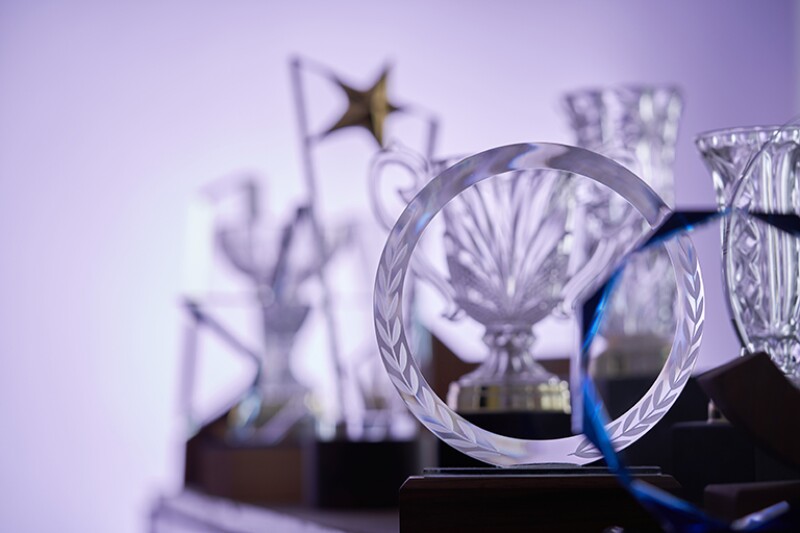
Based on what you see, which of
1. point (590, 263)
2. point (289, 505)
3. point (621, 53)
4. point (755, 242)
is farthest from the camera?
point (621, 53)

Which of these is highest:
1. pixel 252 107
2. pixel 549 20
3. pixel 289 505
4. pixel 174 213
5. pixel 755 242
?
pixel 549 20

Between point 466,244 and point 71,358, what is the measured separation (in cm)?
158

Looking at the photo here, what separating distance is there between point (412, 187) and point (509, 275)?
0.21 feet

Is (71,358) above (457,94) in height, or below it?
below

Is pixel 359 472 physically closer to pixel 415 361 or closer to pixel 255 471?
pixel 255 471

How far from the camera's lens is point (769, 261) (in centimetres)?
34

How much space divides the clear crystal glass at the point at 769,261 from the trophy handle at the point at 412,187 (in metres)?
0.12

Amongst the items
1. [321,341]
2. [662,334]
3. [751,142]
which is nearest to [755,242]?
[751,142]

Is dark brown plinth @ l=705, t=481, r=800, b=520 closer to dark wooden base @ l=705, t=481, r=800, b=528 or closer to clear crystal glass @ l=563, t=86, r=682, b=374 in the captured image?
dark wooden base @ l=705, t=481, r=800, b=528

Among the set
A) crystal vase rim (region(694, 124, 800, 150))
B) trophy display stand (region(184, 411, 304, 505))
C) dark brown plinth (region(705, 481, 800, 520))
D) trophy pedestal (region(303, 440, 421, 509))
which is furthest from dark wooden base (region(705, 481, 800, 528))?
trophy display stand (region(184, 411, 304, 505))

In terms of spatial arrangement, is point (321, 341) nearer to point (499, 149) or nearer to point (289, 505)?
point (289, 505)

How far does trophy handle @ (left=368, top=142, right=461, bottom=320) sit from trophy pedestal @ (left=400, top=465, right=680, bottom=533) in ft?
0.41

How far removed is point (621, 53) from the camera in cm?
188

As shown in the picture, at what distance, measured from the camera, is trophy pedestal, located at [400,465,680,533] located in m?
0.31
